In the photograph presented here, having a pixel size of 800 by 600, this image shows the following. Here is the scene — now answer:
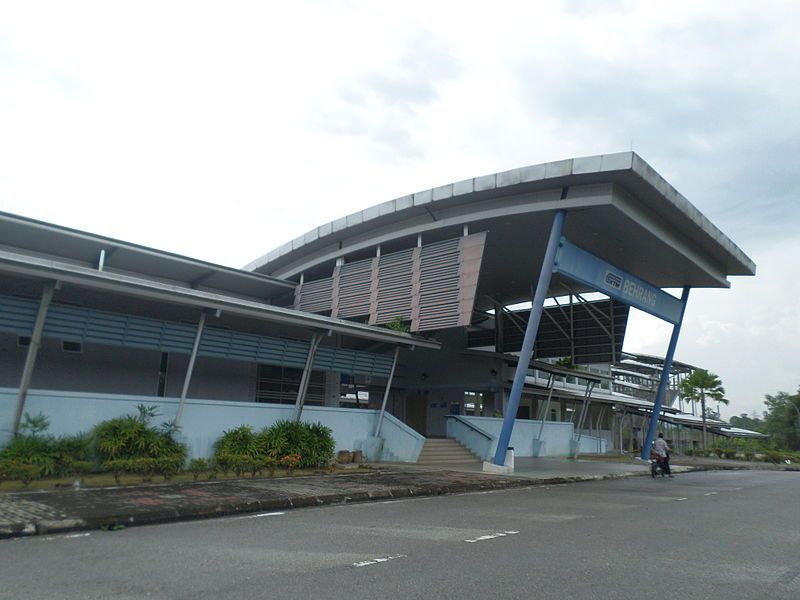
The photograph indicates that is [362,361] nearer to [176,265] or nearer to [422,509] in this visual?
[176,265]

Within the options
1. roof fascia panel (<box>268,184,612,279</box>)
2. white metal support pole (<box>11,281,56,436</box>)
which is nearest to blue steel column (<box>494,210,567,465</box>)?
roof fascia panel (<box>268,184,612,279</box>)

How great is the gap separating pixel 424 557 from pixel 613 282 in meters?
17.8

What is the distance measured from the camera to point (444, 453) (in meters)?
24.1

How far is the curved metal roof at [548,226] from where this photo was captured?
19172mm

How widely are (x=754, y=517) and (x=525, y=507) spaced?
3.92m

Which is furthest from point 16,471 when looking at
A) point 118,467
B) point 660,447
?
point 660,447

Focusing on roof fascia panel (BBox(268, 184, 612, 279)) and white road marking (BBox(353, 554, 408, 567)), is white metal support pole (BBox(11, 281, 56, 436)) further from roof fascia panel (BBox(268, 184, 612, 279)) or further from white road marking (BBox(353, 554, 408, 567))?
roof fascia panel (BBox(268, 184, 612, 279))

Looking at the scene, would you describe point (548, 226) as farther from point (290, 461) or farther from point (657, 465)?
point (290, 461)

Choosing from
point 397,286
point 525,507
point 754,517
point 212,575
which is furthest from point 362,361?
point 212,575

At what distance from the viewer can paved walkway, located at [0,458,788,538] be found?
8680 mm

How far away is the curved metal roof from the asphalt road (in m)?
10.5

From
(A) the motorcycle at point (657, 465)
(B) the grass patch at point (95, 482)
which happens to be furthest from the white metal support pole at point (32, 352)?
(A) the motorcycle at point (657, 465)

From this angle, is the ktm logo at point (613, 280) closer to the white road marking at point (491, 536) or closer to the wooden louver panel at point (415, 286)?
the wooden louver panel at point (415, 286)

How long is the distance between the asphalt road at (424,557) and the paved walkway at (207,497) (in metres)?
0.40
